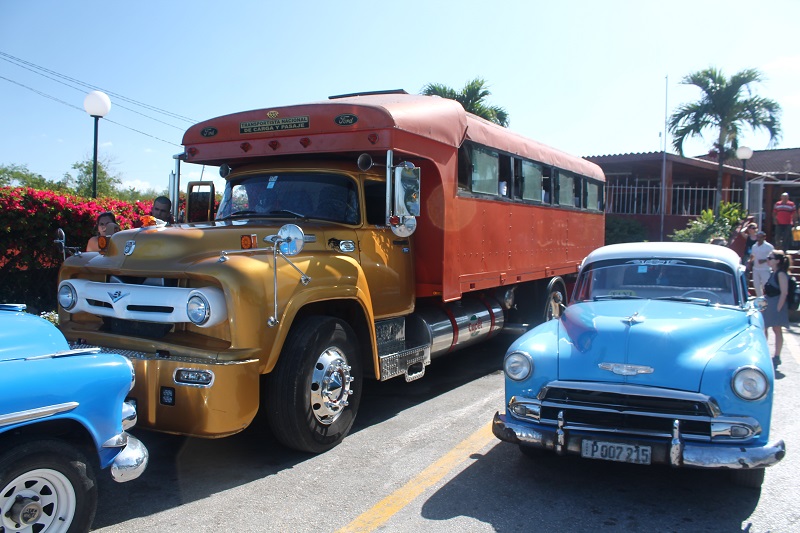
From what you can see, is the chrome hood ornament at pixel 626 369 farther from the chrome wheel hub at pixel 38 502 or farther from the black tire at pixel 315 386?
the chrome wheel hub at pixel 38 502

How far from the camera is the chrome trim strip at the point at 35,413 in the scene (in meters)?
3.31

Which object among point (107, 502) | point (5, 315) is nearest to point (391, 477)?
Result: point (107, 502)

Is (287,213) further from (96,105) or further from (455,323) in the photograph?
(96,105)

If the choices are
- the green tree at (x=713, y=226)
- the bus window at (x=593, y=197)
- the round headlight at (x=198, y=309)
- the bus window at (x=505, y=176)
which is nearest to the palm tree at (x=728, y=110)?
the green tree at (x=713, y=226)

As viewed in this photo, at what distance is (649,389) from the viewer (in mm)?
4484

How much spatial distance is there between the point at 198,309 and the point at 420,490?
201 cm

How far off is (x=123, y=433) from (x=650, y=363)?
135 inches

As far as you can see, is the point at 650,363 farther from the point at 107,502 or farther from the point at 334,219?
the point at 107,502

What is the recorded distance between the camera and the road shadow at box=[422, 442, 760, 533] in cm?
426

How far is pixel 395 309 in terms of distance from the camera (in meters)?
6.76

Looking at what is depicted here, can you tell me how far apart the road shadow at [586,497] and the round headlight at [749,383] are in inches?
31.8

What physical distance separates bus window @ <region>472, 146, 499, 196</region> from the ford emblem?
228 centimetres

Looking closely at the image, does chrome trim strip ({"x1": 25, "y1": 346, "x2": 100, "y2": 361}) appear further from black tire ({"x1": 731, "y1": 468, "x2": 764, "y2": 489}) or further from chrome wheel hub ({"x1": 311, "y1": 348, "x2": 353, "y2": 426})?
black tire ({"x1": 731, "y1": 468, "x2": 764, "y2": 489})

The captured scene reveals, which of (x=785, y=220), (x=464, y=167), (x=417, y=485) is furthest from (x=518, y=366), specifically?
(x=785, y=220)
